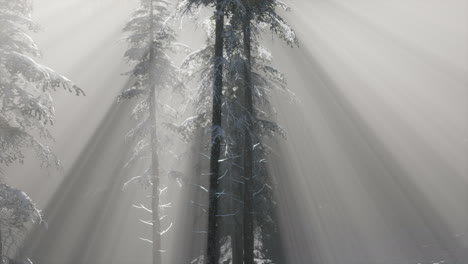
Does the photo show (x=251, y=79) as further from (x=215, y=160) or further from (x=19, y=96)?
(x=19, y=96)

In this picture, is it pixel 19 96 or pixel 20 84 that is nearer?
pixel 19 96

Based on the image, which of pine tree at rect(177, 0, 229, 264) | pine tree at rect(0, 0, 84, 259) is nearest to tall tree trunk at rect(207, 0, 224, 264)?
pine tree at rect(177, 0, 229, 264)

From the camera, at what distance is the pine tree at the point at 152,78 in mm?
16391

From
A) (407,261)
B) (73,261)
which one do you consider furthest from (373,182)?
(73,261)

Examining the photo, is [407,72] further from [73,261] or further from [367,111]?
[73,261]

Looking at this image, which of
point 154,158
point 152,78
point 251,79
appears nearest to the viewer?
point 251,79

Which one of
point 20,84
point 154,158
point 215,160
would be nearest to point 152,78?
point 154,158

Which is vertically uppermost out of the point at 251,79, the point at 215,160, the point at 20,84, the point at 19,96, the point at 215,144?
the point at 251,79

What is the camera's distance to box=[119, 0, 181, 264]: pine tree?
16391 millimetres

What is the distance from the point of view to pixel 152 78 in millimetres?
16406

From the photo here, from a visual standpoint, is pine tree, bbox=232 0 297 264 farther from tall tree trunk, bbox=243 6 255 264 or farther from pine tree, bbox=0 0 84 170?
pine tree, bbox=0 0 84 170

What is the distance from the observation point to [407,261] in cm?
2772

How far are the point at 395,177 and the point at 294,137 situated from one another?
14877mm

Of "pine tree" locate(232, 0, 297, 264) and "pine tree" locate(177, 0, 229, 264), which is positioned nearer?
"pine tree" locate(177, 0, 229, 264)
